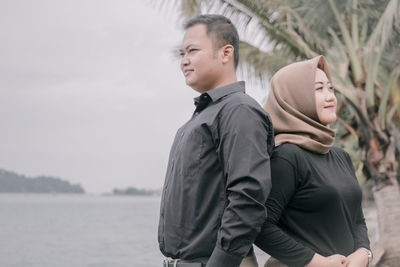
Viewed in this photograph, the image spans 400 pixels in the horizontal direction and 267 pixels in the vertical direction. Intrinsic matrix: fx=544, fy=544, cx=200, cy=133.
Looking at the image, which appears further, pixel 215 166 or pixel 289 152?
pixel 289 152

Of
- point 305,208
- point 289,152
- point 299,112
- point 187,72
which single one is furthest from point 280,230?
point 187,72

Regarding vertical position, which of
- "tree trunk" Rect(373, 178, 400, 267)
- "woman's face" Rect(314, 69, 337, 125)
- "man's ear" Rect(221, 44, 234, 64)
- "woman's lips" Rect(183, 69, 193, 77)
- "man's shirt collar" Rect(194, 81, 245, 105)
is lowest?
"tree trunk" Rect(373, 178, 400, 267)

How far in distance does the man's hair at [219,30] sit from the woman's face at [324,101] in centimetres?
36

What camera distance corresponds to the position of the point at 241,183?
1813 mm

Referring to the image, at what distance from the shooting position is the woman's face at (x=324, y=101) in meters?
2.20

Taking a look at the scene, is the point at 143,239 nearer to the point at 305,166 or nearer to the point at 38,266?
the point at 38,266

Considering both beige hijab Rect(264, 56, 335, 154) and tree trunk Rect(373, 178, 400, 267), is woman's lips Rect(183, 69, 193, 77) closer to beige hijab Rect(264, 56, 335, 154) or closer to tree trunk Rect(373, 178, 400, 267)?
beige hijab Rect(264, 56, 335, 154)

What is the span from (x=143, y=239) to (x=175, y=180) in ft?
129

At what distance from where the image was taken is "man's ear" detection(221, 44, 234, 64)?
2109 mm

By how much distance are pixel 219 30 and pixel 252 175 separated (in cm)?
63

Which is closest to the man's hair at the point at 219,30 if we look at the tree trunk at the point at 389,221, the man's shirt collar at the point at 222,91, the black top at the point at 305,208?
the man's shirt collar at the point at 222,91

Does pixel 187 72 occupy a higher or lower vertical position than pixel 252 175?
higher

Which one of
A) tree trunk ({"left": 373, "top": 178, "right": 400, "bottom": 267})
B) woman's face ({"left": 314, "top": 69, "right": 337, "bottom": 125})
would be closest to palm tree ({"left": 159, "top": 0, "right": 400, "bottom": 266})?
tree trunk ({"left": 373, "top": 178, "right": 400, "bottom": 267})

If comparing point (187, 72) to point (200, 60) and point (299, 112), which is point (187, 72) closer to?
point (200, 60)
